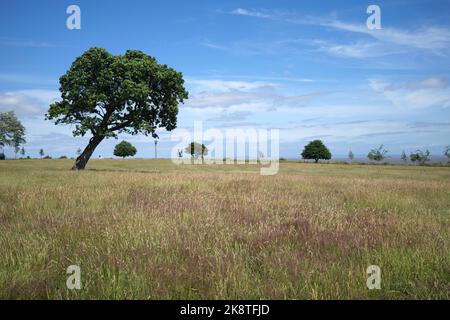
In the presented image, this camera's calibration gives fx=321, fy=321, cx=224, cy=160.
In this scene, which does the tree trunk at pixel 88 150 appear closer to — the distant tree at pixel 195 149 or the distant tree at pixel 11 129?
the distant tree at pixel 11 129

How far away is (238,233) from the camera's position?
19.4 ft

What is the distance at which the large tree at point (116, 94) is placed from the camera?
29953 millimetres

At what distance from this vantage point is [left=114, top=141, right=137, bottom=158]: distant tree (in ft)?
379

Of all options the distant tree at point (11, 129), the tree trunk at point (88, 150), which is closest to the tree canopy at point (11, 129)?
the distant tree at point (11, 129)

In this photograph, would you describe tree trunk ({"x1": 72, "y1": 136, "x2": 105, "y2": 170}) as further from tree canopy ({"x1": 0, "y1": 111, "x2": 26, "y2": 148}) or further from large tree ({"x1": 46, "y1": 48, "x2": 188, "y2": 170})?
tree canopy ({"x1": 0, "y1": 111, "x2": 26, "y2": 148})

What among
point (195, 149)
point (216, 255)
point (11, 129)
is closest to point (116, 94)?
point (216, 255)

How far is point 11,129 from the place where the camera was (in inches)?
3226

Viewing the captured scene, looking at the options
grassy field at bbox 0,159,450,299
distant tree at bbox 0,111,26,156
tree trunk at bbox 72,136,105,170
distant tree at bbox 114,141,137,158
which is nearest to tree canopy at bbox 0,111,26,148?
distant tree at bbox 0,111,26,156

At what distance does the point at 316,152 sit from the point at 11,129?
108 metres

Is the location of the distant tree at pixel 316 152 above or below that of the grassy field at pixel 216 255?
above

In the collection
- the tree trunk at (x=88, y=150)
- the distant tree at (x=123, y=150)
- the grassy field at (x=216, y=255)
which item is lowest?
the grassy field at (x=216, y=255)

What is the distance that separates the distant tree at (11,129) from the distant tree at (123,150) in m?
34.6

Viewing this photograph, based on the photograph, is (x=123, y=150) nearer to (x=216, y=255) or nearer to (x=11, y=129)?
(x=11, y=129)
